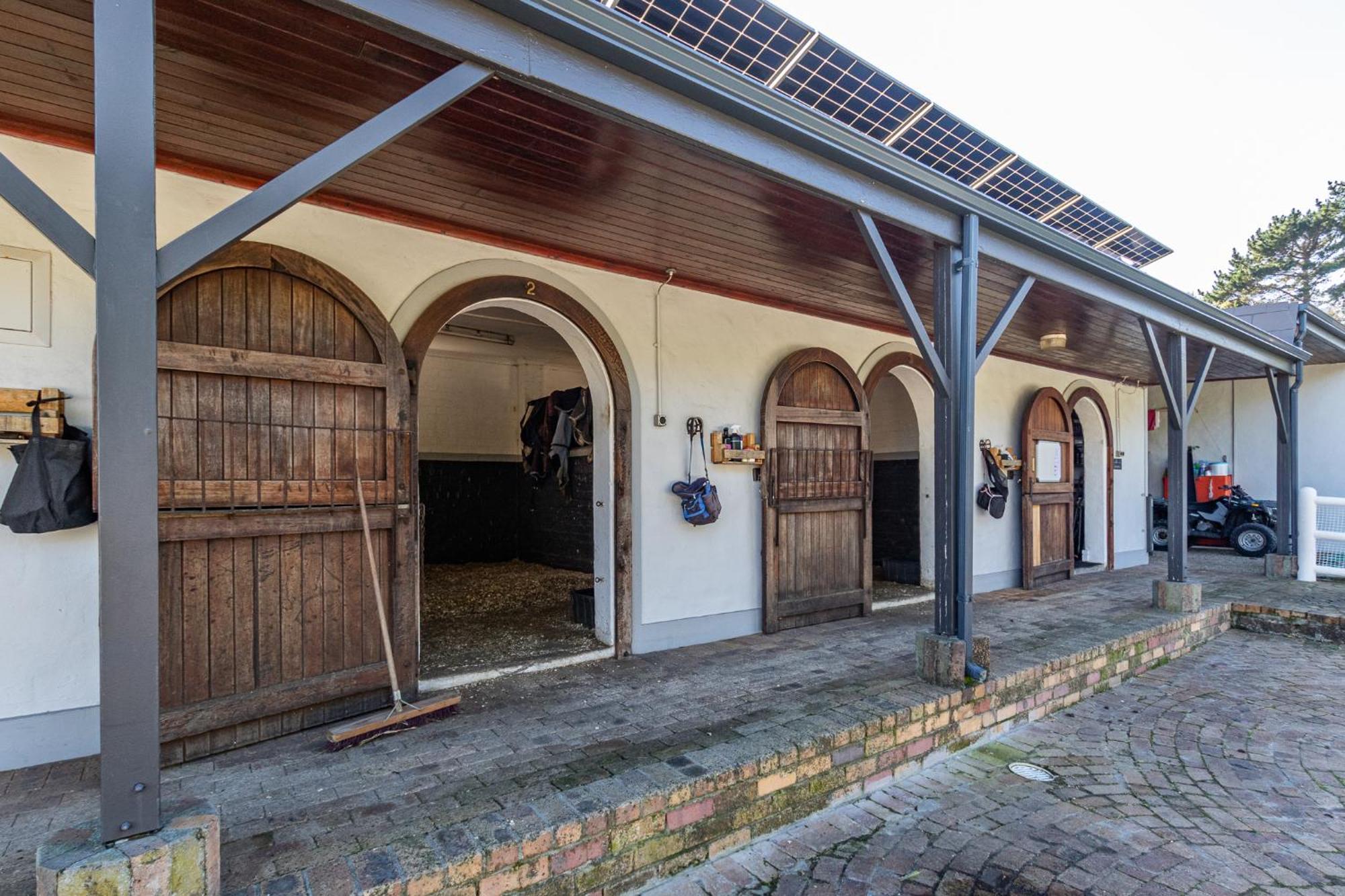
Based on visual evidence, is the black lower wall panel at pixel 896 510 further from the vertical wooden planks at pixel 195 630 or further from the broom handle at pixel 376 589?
the vertical wooden planks at pixel 195 630

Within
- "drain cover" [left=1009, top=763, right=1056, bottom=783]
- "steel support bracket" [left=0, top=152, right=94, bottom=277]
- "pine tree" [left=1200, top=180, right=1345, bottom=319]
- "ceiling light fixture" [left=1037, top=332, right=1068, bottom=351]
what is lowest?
"drain cover" [left=1009, top=763, right=1056, bottom=783]

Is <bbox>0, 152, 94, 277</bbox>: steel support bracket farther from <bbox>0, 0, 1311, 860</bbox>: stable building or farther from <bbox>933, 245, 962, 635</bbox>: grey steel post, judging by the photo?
<bbox>933, 245, 962, 635</bbox>: grey steel post

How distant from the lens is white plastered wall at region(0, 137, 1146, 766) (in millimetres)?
2586

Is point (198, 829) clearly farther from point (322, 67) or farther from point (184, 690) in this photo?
point (322, 67)

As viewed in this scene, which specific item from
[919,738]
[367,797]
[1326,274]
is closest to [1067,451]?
[919,738]

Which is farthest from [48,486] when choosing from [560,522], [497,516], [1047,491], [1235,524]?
[1235,524]

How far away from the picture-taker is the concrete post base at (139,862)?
4.92 ft

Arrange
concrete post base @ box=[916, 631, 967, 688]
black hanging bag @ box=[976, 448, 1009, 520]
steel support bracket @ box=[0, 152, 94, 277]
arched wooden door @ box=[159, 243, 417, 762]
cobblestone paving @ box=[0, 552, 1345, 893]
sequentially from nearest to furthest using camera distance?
steel support bracket @ box=[0, 152, 94, 277]
cobblestone paving @ box=[0, 552, 1345, 893]
arched wooden door @ box=[159, 243, 417, 762]
concrete post base @ box=[916, 631, 967, 688]
black hanging bag @ box=[976, 448, 1009, 520]

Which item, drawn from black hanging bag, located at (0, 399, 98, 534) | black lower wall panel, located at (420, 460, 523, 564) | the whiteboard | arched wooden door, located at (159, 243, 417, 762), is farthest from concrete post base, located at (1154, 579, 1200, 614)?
black hanging bag, located at (0, 399, 98, 534)

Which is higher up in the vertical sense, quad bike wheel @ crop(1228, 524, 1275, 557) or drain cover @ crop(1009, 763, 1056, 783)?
quad bike wheel @ crop(1228, 524, 1275, 557)

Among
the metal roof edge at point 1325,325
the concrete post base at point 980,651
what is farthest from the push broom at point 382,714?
the metal roof edge at point 1325,325

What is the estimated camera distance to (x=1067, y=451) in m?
7.54

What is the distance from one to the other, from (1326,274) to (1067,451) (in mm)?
19491

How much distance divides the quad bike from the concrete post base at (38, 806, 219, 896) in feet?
34.9
